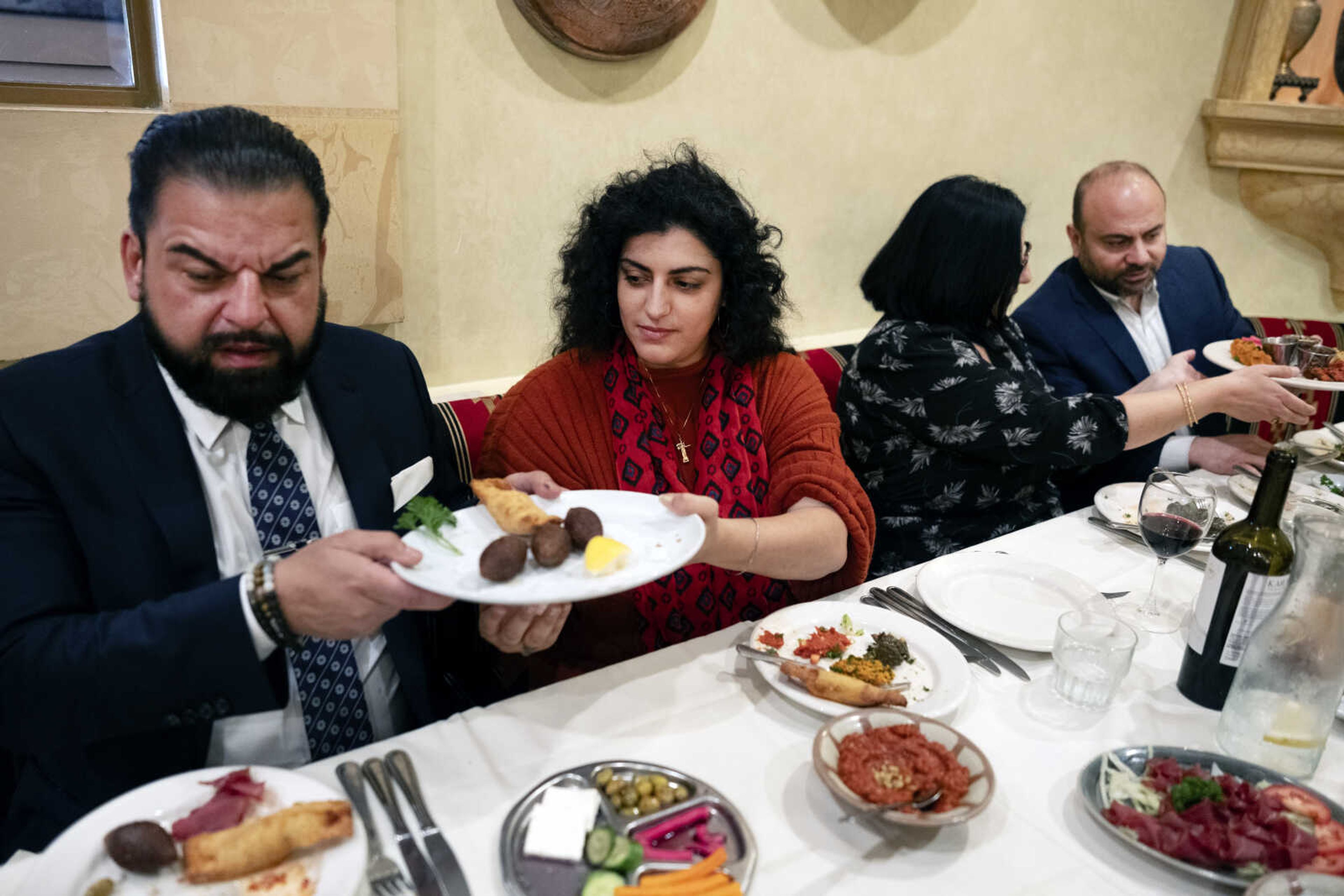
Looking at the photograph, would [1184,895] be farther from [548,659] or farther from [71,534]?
[71,534]

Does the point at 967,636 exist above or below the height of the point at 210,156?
below

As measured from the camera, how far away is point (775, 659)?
4.51 ft

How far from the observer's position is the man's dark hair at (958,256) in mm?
2281

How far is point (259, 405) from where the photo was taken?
135 centimetres

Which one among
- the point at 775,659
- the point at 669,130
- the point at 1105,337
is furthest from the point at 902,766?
the point at 669,130

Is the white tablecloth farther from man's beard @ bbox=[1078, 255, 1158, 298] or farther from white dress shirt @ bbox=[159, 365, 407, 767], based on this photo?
man's beard @ bbox=[1078, 255, 1158, 298]

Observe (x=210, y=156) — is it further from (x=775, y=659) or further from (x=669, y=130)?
(x=669, y=130)

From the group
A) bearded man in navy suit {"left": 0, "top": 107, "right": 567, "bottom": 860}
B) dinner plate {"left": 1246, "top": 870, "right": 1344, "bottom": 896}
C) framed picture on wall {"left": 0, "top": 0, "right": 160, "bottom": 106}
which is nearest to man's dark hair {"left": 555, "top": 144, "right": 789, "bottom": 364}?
bearded man in navy suit {"left": 0, "top": 107, "right": 567, "bottom": 860}

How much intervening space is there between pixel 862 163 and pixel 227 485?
113 inches

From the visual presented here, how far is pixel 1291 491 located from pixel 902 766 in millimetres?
1718

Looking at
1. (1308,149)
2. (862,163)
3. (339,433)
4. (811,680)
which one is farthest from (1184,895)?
(1308,149)

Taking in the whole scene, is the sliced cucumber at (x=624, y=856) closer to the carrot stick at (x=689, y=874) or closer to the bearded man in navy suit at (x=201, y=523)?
the carrot stick at (x=689, y=874)

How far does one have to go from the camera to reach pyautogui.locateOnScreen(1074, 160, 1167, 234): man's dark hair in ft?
9.66

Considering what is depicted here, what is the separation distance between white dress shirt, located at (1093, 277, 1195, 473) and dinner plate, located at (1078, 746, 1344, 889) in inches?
72.9
